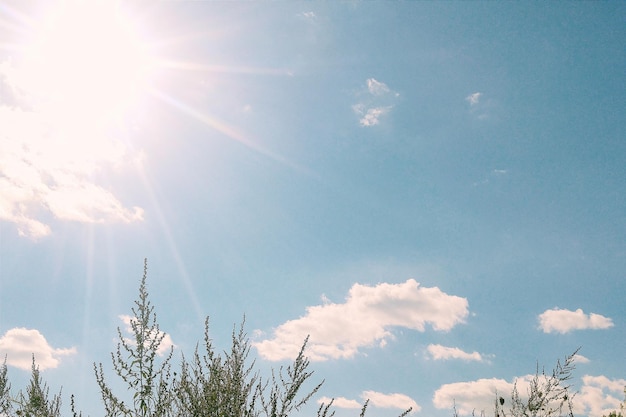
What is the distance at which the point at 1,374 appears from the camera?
22.3 metres

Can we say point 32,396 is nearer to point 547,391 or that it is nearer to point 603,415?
point 547,391

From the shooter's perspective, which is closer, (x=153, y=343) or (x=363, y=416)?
(x=363, y=416)

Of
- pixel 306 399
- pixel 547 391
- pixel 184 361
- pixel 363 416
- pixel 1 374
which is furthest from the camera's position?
pixel 1 374

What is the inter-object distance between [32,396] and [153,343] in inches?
91.2

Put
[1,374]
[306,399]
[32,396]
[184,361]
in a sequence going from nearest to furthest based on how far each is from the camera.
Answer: [306,399] < [184,361] < [32,396] < [1,374]

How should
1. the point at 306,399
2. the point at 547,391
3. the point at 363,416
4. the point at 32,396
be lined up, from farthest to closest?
the point at 547,391, the point at 32,396, the point at 306,399, the point at 363,416

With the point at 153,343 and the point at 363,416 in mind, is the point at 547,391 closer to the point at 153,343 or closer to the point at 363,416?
the point at 363,416

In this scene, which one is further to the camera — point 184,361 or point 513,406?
point 513,406

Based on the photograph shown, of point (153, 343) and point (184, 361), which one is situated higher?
point (153, 343)

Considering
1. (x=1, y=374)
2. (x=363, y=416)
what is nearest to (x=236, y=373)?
(x=363, y=416)

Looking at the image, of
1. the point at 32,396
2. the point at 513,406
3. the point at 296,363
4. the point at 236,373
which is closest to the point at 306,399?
the point at 296,363

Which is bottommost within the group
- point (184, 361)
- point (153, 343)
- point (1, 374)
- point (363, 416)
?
point (363, 416)

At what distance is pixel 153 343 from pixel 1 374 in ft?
54.9

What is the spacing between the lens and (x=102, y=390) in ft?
28.8
